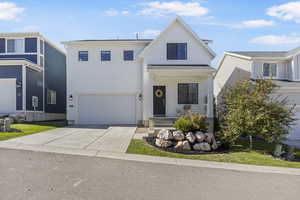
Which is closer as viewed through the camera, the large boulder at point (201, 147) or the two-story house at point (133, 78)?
the large boulder at point (201, 147)

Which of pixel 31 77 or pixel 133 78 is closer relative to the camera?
pixel 133 78

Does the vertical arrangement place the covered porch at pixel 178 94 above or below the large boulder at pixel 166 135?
above

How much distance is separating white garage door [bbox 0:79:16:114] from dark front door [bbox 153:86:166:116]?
1014 centimetres

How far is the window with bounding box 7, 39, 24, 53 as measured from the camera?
21312 mm

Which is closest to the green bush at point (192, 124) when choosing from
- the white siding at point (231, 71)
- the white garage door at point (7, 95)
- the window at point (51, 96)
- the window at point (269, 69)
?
the white siding at point (231, 71)

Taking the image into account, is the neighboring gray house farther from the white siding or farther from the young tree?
the young tree

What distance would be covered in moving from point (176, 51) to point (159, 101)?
375cm

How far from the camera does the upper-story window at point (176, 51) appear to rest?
1861cm

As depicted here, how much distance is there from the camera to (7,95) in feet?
62.7

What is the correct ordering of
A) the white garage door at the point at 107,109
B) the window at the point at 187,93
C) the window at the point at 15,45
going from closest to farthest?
1. the window at the point at 187,93
2. the white garage door at the point at 107,109
3. the window at the point at 15,45

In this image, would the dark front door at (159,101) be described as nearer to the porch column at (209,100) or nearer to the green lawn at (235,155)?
the porch column at (209,100)

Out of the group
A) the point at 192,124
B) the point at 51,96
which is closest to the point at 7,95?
the point at 51,96

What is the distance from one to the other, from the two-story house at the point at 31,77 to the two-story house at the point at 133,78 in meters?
2.98

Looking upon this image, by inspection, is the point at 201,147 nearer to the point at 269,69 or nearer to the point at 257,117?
the point at 257,117
